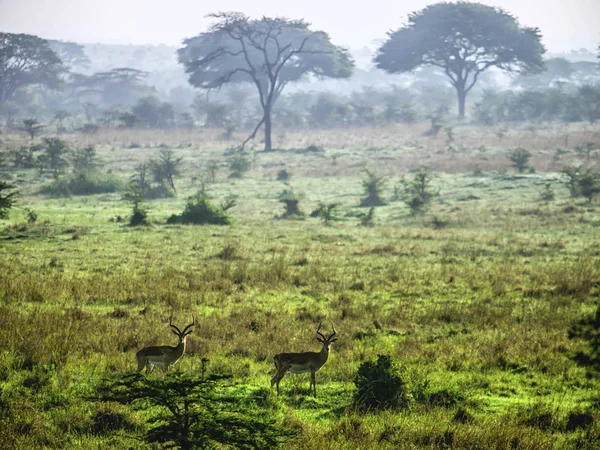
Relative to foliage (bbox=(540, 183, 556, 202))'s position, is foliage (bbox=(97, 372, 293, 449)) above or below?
below

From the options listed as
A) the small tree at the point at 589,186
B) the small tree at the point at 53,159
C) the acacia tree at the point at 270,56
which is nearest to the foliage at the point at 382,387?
the small tree at the point at 589,186

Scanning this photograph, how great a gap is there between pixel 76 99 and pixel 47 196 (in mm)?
81230

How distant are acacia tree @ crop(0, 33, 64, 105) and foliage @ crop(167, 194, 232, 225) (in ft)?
212

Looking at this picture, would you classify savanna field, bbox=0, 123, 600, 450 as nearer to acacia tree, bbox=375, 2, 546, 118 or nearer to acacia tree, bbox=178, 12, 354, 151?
acacia tree, bbox=178, 12, 354, 151

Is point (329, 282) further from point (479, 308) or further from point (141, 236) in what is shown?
point (141, 236)

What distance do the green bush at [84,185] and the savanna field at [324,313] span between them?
149cm

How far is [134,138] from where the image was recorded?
59844 millimetres

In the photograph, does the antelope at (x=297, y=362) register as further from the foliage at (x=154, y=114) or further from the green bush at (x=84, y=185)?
the foliage at (x=154, y=114)

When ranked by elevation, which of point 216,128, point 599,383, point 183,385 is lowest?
point 599,383

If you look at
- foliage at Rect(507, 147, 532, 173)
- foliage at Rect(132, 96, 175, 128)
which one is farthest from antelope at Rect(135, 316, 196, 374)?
foliage at Rect(132, 96, 175, 128)

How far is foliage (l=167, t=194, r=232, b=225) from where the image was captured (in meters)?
27.6

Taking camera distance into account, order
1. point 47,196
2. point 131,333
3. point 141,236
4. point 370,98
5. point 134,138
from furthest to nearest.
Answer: point 370,98 → point 134,138 → point 47,196 → point 141,236 → point 131,333

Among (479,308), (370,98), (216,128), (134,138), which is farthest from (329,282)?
(370,98)

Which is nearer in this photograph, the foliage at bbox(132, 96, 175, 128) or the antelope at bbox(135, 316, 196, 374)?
the antelope at bbox(135, 316, 196, 374)
